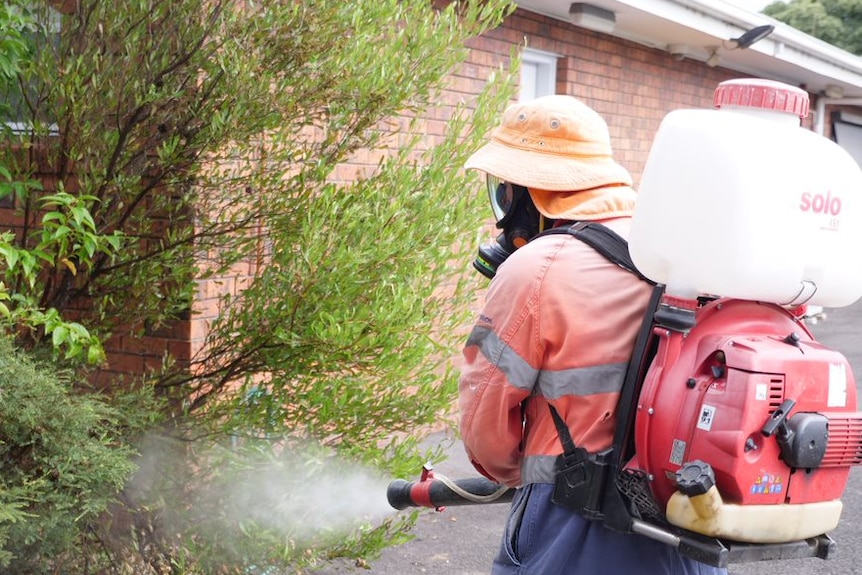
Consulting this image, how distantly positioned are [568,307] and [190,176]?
6.16ft

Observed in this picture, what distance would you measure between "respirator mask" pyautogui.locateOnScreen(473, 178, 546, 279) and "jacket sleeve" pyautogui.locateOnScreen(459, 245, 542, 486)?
31 cm

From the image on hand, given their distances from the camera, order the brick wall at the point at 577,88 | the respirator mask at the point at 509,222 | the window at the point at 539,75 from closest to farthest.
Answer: the respirator mask at the point at 509,222 → the brick wall at the point at 577,88 → the window at the point at 539,75

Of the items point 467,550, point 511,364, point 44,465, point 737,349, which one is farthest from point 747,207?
point 467,550

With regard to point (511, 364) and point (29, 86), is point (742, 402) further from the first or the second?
point (29, 86)

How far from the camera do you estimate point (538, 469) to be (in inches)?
91.7

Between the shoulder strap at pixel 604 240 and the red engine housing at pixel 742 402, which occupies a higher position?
the shoulder strap at pixel 604 240

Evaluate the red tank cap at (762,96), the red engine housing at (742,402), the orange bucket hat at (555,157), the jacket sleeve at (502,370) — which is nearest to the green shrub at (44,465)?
the jacket sleeve at (502,370)

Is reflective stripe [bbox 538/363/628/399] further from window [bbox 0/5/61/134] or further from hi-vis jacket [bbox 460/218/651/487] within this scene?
window [bbox 0/5/61/134]

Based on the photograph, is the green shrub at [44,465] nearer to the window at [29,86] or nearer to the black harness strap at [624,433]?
the window at [29,86]

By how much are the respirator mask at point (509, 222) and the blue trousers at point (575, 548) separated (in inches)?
25.4

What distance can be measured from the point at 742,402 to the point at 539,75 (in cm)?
702

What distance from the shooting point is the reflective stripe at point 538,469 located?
7.56 ft

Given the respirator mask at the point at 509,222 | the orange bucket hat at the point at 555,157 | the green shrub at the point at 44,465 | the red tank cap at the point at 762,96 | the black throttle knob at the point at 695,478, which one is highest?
Result: the red tank cap at the point at 762,96

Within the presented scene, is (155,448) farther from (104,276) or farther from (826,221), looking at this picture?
(826,221)
